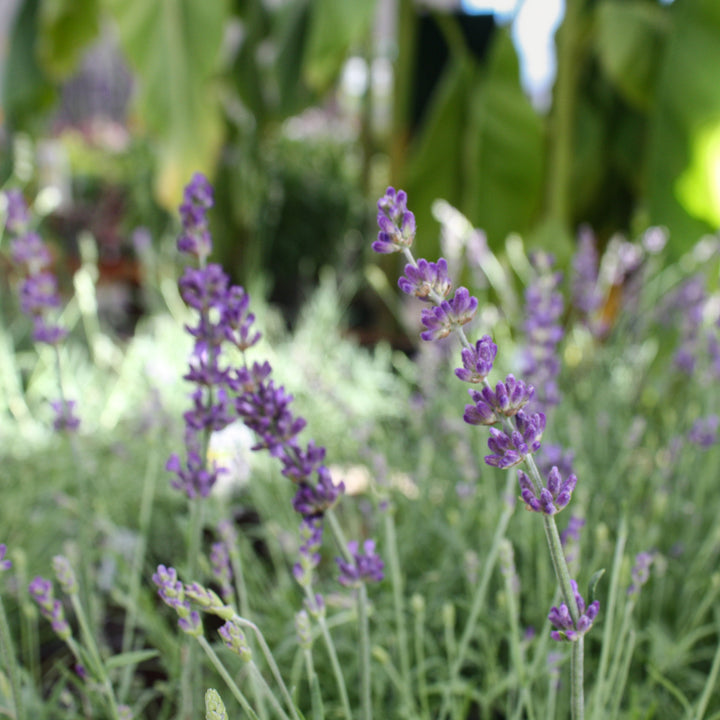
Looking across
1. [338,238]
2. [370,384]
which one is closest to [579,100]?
[338,238]

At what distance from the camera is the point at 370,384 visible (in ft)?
6.31

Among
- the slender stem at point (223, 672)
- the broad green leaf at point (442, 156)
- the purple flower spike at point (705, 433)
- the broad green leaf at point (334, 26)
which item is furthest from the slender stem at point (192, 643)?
the broad green leaf at point (442, 156)

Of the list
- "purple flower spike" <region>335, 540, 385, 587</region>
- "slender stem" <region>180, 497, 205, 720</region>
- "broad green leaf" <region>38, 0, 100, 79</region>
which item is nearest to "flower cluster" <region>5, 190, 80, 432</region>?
"slender stem" <region>180, 497, 205, 720</region>

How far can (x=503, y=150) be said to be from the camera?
6.85ft

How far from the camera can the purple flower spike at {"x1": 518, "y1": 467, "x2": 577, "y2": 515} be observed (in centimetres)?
31

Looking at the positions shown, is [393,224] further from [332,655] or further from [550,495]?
[332,655]

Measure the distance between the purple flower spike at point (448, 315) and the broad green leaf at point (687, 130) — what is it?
144cm

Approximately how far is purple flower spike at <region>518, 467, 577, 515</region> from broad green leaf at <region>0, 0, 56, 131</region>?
108 inches

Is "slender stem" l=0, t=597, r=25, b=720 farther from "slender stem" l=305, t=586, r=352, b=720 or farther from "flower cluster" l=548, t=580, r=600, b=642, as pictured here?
"flower cluster" l=548, t=580, r=600, b=642

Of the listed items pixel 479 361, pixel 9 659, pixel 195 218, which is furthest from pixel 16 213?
pixel 479 361

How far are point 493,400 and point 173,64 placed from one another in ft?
6.07

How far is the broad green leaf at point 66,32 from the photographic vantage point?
2.51 meters

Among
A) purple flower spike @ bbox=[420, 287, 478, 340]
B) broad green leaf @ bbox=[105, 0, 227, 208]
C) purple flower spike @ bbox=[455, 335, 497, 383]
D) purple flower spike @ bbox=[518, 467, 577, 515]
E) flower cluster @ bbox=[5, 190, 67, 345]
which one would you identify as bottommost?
purple flower spike @ bbox=[518, 467, 577, 515]

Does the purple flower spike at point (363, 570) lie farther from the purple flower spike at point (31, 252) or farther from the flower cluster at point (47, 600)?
the purple flower spike at point (31, 252)
